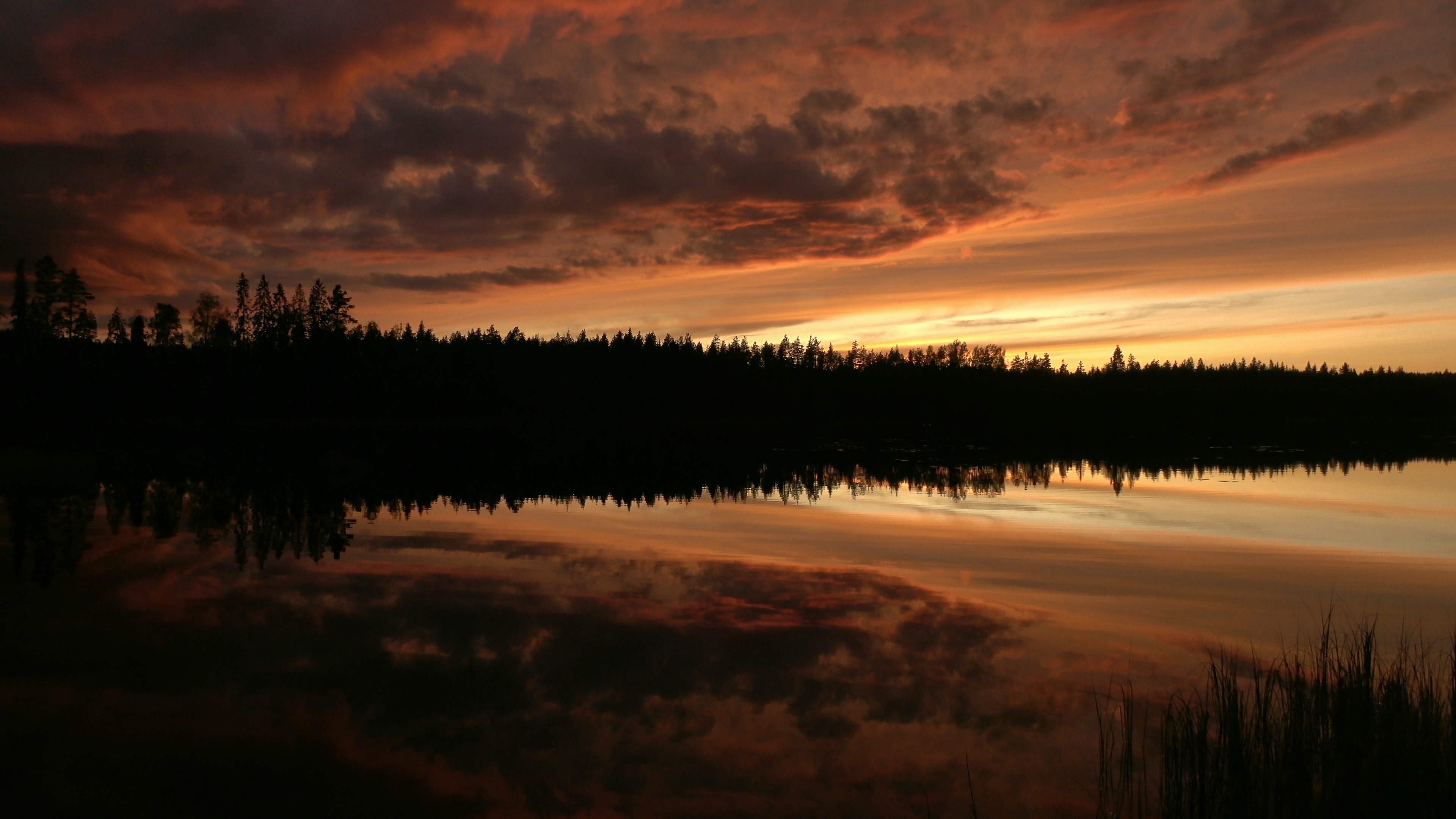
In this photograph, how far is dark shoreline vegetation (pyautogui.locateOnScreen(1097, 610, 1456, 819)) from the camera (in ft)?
20.8

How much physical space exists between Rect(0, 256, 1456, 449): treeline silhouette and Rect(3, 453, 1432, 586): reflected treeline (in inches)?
943

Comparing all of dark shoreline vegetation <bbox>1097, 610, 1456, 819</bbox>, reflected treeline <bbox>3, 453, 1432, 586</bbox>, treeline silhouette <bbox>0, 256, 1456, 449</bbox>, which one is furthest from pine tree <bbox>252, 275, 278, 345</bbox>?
dark shoreline vegetation <bbox>1097, 610, 1456, 819</bbox>

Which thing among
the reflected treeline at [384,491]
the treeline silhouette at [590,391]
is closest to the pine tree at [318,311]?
the treeline silhouette at [590,391]

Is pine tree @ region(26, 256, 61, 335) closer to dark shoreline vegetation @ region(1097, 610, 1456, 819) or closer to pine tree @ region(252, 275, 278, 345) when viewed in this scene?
pine tree @ region(252, 275, 278, 345)

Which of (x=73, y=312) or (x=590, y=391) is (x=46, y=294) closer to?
(x=73, y=312)

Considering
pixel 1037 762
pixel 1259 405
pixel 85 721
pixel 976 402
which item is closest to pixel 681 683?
pixel 1037 762

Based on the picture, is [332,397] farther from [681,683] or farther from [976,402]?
[976,402]

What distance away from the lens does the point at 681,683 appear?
33.4ft

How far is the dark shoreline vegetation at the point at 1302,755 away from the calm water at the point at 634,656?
0.59 m

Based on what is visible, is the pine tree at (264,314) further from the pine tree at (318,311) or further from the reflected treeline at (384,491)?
the reflected treeline at (384,491)

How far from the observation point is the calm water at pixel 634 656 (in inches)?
310

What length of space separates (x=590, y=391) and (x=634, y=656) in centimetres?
9915

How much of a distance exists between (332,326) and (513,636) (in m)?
91.0

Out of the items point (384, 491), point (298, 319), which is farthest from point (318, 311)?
point (384, 491)
